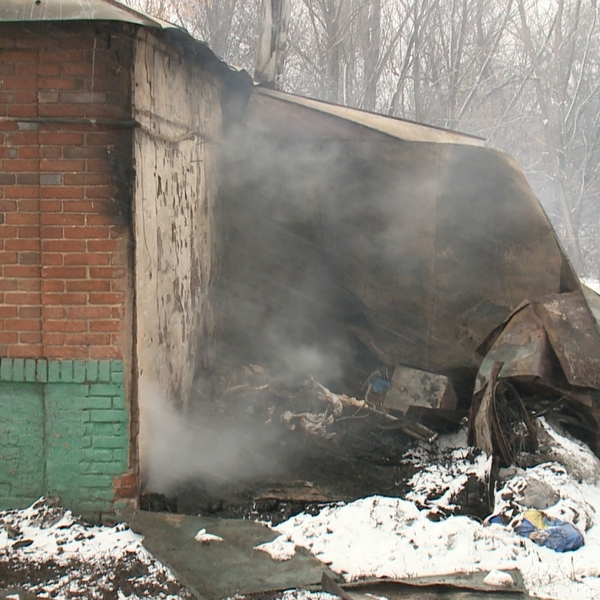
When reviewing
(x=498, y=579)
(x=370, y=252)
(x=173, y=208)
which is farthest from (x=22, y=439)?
(x=370, y=252)

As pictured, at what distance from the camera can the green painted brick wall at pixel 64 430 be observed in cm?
418

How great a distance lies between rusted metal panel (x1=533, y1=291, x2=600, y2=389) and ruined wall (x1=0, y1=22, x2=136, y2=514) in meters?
3.37

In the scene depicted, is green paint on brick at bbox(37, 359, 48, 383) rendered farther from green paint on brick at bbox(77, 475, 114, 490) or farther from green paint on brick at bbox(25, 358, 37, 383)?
green paint on brick at bbox(77, 475, 114, 490)

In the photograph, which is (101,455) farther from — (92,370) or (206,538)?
(206,538)

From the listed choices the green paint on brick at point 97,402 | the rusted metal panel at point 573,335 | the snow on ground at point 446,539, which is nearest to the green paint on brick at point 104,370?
the green paint on brick at point 97,402

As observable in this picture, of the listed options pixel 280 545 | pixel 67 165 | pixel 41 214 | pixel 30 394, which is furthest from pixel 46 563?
A: pixel 67 165

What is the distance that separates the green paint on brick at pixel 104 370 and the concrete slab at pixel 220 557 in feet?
2.90

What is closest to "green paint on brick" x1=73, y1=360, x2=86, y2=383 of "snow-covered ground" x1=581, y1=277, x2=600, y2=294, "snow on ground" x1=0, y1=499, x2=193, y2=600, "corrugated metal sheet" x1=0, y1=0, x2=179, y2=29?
"snow on ground" x1=0, y1=499, x2=193, y2=600

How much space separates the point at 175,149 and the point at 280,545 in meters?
3.11

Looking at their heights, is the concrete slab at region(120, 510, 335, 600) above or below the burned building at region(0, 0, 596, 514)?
below

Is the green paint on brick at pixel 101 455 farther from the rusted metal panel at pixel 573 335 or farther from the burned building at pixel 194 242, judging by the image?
the rusted metal panel at pixel 573 335

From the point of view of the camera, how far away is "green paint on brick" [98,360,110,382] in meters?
4.16

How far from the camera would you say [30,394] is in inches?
167

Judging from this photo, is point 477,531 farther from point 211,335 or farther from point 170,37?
point 170,37
